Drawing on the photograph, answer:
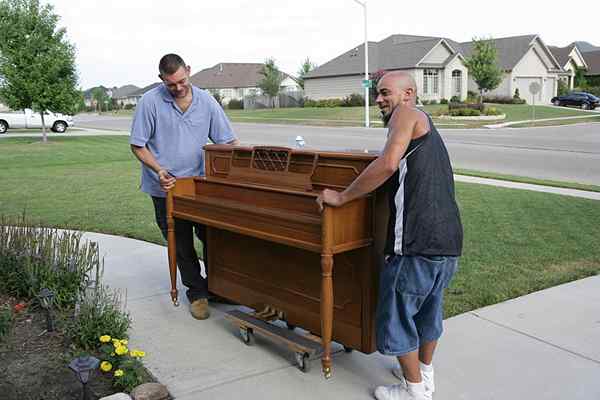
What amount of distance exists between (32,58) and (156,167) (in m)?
21.2

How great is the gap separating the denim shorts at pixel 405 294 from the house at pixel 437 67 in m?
46.5

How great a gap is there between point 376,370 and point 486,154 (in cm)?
1455

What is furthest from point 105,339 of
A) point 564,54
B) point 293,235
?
point 564,54

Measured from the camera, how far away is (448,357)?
159 inches

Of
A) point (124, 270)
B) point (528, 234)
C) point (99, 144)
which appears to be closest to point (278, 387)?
point (124, 270)

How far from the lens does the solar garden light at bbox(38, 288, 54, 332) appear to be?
418 centimetres

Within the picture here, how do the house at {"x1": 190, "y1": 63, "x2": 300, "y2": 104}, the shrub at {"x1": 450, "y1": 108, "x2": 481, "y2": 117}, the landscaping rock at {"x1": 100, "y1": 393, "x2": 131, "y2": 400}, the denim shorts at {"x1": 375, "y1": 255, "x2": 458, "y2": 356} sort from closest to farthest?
the denim shorts at {"x1": 375, "y1": 255, "x2": 458, "y2": 356}, the landscaping rock at {"x1": 100, "y1": 393, "x2": 131, "y2": 400}, the shrub at {"x1": 450, "y1": 108, "x2": 481, "y2": 117}, the house at {"x1": 190, "y1": 63, "x2": 300, "y2": 104}

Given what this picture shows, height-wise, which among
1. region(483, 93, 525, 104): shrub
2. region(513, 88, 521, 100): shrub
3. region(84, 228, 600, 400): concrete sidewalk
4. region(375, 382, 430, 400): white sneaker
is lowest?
region(84, 228, 600, 400): concrete sidewalk

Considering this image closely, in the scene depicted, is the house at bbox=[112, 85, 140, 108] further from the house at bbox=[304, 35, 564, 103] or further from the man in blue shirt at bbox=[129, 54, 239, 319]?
the man in blue shirt at bbox=[129, 54, 239, 319]

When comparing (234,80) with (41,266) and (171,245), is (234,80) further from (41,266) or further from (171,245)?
(41,266)

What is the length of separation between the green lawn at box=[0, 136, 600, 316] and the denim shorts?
1.59m

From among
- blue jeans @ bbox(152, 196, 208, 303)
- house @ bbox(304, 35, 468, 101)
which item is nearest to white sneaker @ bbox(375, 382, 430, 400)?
blue jeans @ bbox(152, 196, 208, 303)

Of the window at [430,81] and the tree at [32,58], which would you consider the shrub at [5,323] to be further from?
the window at [430,81]

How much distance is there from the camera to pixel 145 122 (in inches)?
195
